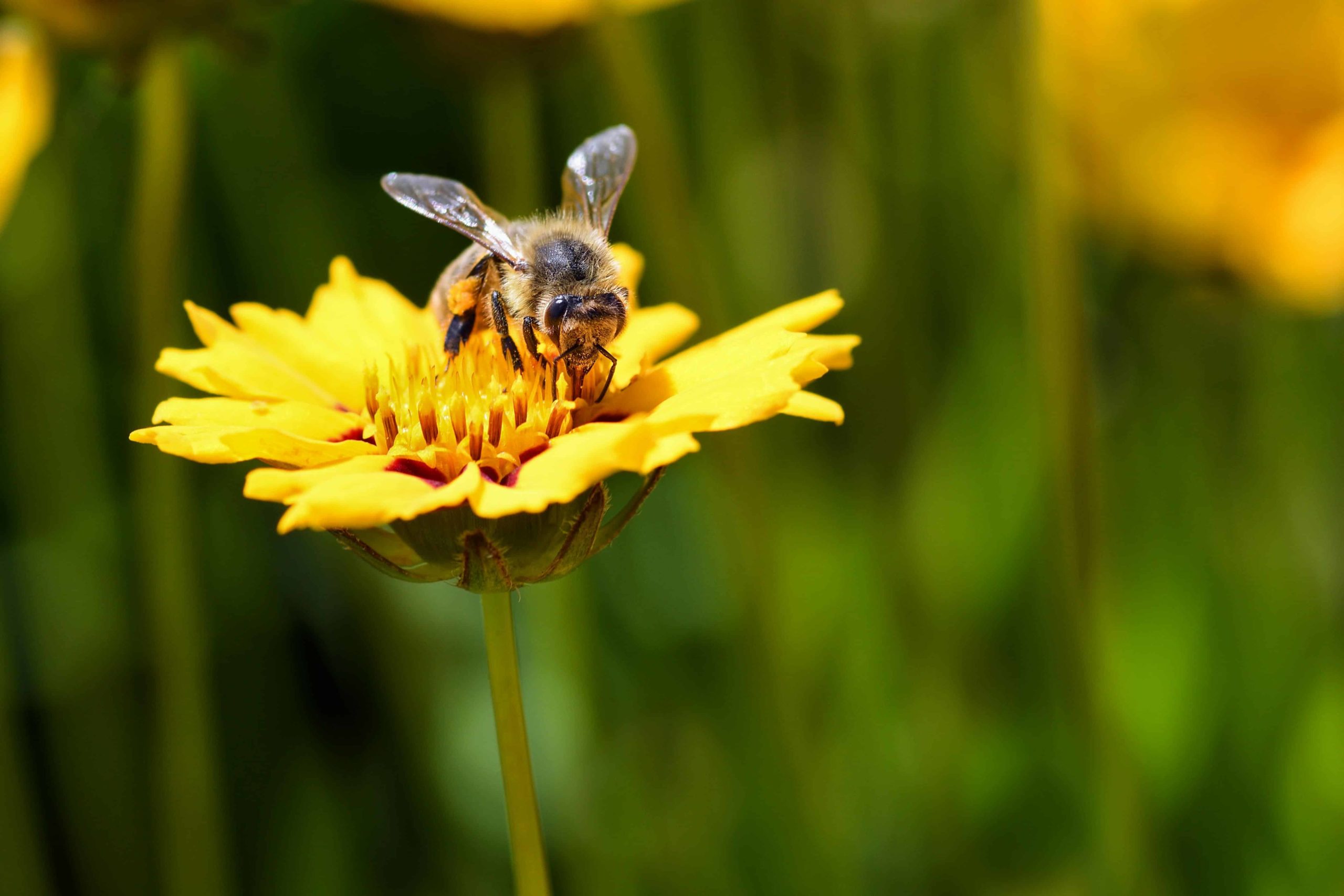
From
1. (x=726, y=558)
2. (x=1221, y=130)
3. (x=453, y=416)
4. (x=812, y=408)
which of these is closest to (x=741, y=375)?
(x=812, y=408)

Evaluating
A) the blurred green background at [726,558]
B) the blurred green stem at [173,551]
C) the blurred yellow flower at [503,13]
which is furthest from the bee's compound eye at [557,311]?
the blurred yellow flower at [503,13]

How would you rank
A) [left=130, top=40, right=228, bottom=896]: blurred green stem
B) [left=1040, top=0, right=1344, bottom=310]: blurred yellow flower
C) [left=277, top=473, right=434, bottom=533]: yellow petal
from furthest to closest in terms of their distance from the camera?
[left=1040, top=0, right=1344, bottom=310]: blurred yellow flower, [left=130, top=40, right=228, bottom=896]: blurred green stem, [left=277, top=473, right=434, bottom=533]: yellow petal

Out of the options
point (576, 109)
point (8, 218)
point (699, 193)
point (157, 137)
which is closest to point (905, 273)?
point (699, 193)

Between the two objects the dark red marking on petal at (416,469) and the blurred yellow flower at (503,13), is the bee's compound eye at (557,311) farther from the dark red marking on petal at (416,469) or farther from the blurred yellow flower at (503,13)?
the blurred yellow flower at (503,13)

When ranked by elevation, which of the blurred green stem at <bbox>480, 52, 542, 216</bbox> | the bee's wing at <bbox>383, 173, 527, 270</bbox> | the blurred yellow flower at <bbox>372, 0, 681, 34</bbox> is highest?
the blurred yellow flower at <bbox>372, 0, 681, 34</bbox>

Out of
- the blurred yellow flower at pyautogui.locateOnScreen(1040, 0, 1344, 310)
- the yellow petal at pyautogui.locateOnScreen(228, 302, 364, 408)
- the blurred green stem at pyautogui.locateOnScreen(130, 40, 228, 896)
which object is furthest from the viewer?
the blurred yellow flower at pyautogui.locateOnScreen(1040, 0, 1344, 310)

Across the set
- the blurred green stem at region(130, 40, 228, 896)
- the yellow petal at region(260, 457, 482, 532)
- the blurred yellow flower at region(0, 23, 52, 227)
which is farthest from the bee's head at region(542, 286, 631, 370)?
the blurred yellow flower at region(0, 23, 52, 227)

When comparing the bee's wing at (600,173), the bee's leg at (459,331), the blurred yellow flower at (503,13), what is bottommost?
the bee's leg at (459,331)

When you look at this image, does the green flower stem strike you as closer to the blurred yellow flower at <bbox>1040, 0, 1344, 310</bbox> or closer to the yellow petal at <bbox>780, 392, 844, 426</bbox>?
the yellow petal at <bbox>780, 392, 844, 426</bbox>
